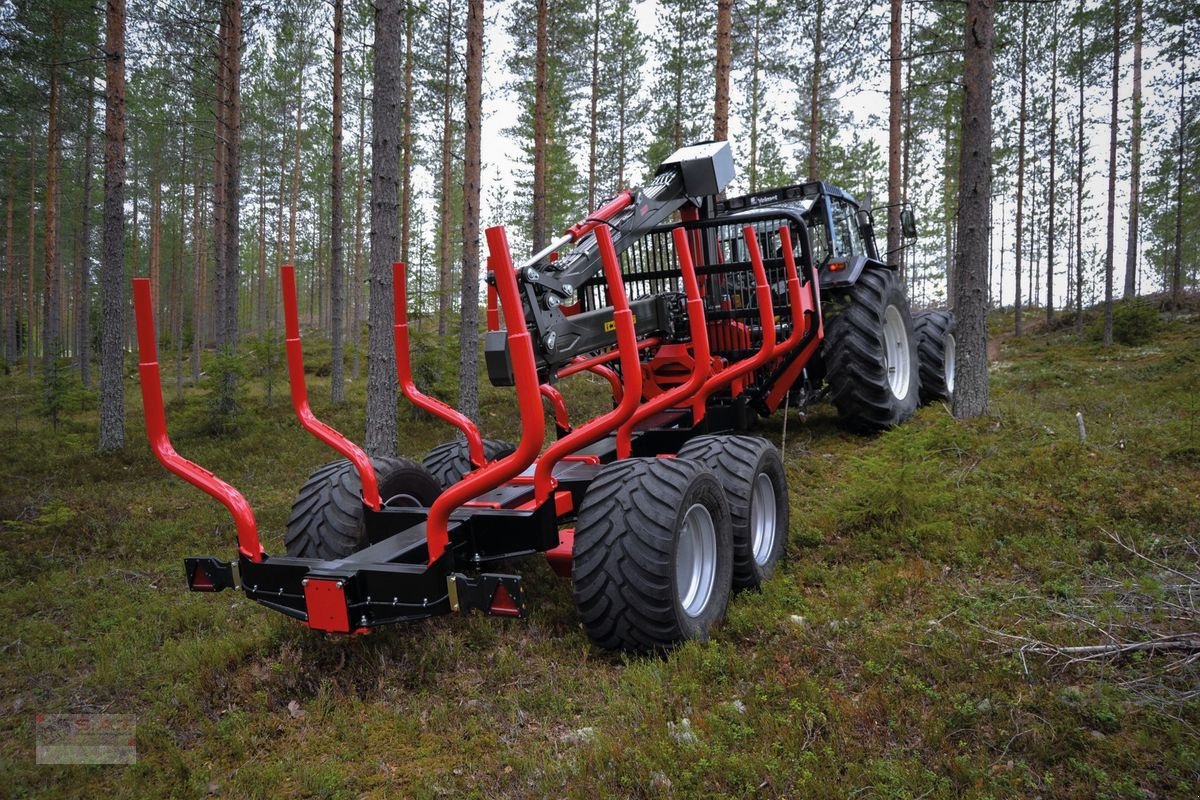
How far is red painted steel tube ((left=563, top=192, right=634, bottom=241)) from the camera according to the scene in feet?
14.0

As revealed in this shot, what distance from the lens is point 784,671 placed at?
3.09 metres

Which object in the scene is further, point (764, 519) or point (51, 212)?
point (51, 212)

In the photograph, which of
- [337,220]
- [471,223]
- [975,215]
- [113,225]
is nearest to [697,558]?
[975,215]

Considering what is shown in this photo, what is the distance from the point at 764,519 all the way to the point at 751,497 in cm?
53

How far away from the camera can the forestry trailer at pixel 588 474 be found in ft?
10.3

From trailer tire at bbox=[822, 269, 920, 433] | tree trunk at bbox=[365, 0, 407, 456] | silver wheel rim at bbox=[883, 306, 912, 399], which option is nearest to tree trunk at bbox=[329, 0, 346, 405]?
tree trunk at bbox=[365, 0, 407, 456]

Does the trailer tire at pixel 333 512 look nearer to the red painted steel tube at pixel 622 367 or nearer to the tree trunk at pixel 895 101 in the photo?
the red painted steel tube at pixel 622 367

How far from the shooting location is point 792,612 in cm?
380

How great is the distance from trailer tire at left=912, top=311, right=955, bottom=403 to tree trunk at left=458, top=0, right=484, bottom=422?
6.18 m

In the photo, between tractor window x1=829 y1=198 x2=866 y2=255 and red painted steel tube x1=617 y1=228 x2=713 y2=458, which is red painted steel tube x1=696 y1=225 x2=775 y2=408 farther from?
tractor window x1=829 y1=198 x2=866 y2=255

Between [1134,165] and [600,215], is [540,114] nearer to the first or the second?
[600,215]

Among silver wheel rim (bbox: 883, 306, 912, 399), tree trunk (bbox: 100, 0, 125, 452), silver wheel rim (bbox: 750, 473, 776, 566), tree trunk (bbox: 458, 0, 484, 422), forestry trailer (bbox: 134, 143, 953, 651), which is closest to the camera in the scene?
forestry trailer (bbox: 134, 143, 953, 651)

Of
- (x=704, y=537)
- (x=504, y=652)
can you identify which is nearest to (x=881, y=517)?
(x=704, y=537)

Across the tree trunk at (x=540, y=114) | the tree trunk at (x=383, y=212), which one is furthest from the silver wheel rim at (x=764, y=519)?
the tree trunk at (x=540, y=114)
